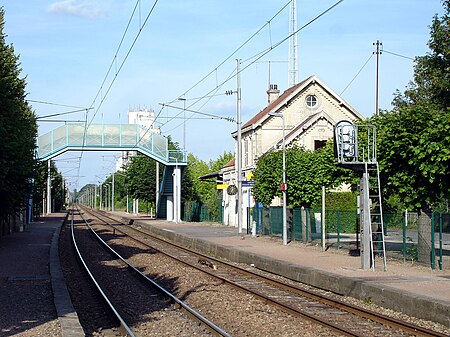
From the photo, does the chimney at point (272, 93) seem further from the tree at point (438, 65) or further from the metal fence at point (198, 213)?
the tree at point (438, 65)

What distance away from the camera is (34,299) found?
605 inches

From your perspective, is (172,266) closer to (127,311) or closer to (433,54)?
(127,311)

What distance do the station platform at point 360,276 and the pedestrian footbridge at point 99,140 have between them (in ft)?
84.3

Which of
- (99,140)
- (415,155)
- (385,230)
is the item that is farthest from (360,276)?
(99,140)

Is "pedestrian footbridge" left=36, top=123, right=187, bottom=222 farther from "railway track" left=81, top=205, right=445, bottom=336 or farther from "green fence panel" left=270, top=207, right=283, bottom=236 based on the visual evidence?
"railway track" left=81, top=205, right=445, bottom=336

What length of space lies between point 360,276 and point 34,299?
7854 millimetres

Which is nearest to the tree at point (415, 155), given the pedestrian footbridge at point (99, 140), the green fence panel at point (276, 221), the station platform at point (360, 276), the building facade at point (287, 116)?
the station platform at point (360, 276)

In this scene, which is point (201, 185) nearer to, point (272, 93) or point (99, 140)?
point (272, 93)

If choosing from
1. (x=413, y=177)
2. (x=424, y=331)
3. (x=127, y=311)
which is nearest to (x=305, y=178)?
(x=413, y=177)

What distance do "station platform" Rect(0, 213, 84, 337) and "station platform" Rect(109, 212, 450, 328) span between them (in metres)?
6.19

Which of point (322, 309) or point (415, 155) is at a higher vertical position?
point (415, 155)

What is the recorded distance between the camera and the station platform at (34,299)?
11.8 metres

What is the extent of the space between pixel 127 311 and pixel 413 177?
36.0 ft

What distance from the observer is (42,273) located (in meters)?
20.7
